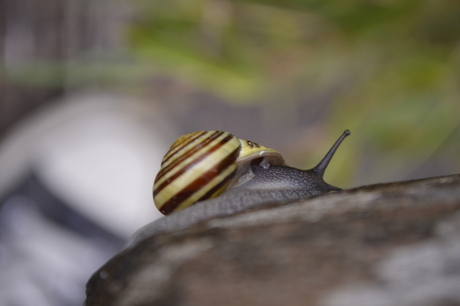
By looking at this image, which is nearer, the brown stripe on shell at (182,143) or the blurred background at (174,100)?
the brown stripe on shell at (182,143)

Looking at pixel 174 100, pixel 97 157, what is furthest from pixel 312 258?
pixel 174 100

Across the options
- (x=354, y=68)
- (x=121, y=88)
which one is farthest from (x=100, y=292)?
(x=121, y=88)

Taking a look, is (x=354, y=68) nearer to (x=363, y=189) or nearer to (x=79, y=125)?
(x=363, y=189)

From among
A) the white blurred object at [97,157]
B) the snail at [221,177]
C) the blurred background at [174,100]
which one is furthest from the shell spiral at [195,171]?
the white blurred object at [97,157]

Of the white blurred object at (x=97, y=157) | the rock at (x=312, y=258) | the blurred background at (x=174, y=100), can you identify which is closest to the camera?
the rock at (x=312, y=258)

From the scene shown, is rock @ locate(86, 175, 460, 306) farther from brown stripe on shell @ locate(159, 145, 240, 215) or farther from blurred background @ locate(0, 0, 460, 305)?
blurred background @ locate(0, 0, 460, 305)

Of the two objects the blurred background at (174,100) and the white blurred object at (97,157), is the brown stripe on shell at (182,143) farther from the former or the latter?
the white blurred object at (97,157)

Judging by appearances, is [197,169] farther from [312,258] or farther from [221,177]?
[312,258]
